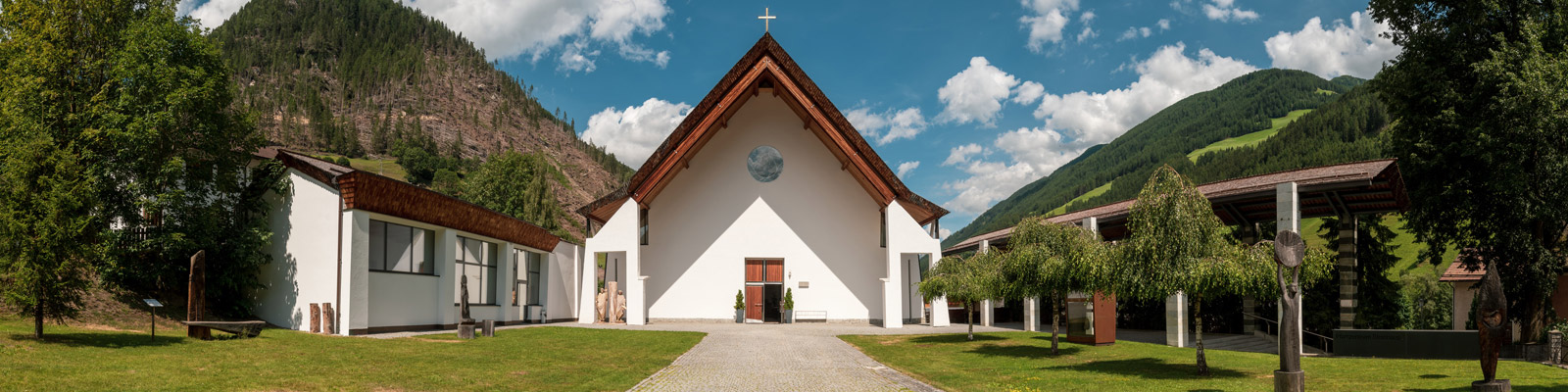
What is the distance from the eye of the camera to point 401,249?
25.7 meters

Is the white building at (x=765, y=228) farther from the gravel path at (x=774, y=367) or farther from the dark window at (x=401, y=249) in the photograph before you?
the gravel path at (x=774, y=367)

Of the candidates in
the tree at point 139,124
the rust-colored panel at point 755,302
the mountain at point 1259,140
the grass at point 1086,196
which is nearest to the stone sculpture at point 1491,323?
the tree at point 139,124

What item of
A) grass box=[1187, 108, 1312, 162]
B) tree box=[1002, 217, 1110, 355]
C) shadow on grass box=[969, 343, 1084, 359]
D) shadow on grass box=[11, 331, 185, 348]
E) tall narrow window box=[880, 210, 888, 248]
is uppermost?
grass box=[1187, 108, 1312, 162]

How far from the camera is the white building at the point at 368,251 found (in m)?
22.5

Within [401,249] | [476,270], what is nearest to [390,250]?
[401,249]

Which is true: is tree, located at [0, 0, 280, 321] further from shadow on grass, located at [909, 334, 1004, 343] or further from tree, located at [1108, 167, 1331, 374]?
tree, located at [1108, 167, 1331, 374]

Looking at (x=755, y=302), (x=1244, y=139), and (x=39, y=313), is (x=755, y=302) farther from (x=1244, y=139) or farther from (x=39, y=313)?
(x=1244, y=139)

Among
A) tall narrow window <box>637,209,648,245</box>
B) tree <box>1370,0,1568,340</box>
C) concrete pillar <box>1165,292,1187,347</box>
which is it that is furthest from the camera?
tall narrow window <box>637,209,648,245</box>

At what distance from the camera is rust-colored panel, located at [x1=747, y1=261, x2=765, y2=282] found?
3841 cm

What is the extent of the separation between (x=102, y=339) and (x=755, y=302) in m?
24.8

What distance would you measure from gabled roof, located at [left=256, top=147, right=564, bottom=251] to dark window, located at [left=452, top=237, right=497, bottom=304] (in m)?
0.61

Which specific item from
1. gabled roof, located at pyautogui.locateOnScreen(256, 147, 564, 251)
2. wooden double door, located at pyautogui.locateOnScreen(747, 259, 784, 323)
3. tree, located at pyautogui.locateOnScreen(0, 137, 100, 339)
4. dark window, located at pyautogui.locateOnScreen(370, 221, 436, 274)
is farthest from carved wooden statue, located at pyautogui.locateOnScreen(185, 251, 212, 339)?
wooden double door, located at pyautogui.locateOnScreen(747, 259, 784, 323)

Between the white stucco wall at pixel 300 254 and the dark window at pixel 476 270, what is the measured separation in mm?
6009

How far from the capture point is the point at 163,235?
66.8 ft
